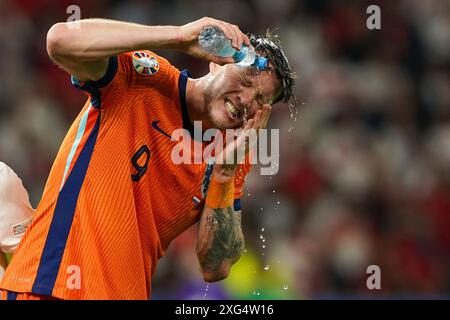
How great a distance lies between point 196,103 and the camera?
12.7ft

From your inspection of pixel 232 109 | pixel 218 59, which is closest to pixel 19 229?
pixel 232 109

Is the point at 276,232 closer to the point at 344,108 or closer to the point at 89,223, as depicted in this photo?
the point at 344,108

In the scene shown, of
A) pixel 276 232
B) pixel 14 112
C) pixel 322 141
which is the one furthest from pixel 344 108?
pixel 14 112

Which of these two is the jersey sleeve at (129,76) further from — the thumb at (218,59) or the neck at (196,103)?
the thumb at (218,59)

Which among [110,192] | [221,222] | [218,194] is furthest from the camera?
[221,222]

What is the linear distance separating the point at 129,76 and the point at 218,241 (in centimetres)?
96

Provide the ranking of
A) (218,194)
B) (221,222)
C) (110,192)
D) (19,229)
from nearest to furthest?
(110,192) → (19,229) → (218,194) → (221,222)

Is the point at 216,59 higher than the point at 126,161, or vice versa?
the point at 216,59

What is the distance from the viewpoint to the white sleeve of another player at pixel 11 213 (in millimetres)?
3734

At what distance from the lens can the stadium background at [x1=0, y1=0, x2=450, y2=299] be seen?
752 centimetres

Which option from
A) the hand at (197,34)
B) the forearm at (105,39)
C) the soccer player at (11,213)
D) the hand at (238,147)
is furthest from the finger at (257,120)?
the soccer player at (11,213)

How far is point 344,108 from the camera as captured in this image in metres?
8.48

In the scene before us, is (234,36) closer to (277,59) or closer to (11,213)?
(277,59)

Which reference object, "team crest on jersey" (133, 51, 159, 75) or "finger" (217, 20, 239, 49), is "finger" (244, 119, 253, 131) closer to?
"team crest on jersey" (133, 51, 159, 75)
